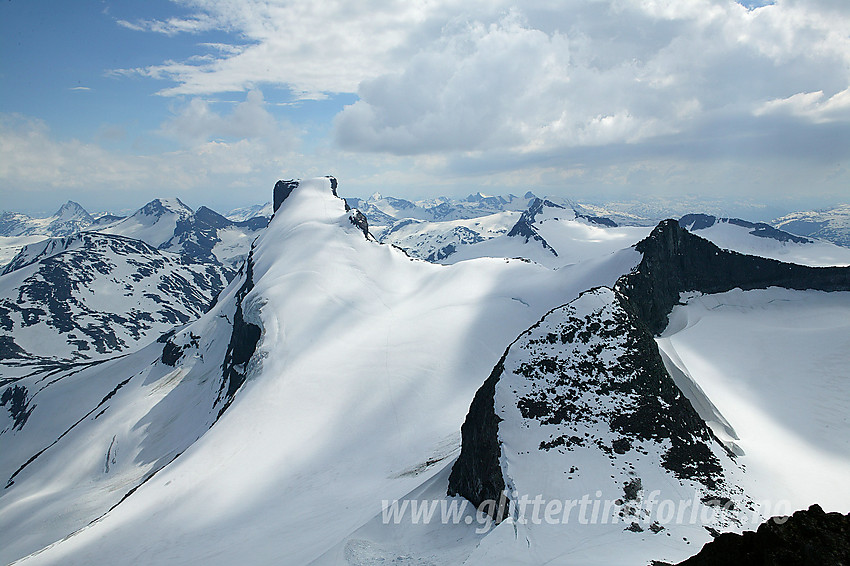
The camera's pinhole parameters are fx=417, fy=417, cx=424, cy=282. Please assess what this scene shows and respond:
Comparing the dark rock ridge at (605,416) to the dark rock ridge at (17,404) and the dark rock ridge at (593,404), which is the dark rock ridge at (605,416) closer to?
the dark rock ridge at (593,404)

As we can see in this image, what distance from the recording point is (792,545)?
11.5 m

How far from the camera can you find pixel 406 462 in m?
46.1

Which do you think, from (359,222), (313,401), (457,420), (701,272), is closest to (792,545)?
(457,420)

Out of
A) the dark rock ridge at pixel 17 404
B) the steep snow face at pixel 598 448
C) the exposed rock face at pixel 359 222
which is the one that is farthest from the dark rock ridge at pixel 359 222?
the dark rock ridge at pixel 17 404

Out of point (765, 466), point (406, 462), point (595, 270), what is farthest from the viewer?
point (595, 270)

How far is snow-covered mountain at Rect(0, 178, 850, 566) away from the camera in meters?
24.5

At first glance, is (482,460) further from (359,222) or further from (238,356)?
(359,222)

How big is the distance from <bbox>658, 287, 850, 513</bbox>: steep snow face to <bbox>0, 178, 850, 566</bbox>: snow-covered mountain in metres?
0.29

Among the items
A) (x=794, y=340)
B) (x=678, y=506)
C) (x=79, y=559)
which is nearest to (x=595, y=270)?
(x=794, y=340)

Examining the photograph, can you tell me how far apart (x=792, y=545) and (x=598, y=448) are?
49.6ft

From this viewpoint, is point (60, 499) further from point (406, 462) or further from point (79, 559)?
point (406, 462)

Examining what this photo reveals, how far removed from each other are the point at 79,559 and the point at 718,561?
181 feet

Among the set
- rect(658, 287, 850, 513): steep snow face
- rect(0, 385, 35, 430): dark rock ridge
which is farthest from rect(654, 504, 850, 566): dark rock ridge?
rect(0, 385, 35, 430): dark rock ridge

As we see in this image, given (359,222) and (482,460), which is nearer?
(482,460)
